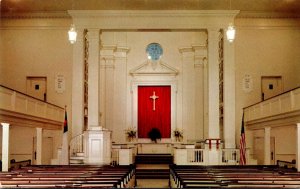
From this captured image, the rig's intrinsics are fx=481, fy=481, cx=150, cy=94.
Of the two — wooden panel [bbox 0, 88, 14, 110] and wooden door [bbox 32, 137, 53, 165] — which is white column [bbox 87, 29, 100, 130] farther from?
wooden panel [bbox 0, 88, 14, 110]

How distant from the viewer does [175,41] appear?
29.4 meters

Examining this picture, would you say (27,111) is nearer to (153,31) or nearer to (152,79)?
(153,31)

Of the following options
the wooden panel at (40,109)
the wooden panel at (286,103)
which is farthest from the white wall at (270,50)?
the wooden panel at (40,109)

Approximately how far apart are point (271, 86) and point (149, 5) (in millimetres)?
7651

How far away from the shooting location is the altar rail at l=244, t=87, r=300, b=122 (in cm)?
1691

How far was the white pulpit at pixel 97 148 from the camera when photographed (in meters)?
18.7

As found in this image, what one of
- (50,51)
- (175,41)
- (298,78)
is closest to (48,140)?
(50,51)

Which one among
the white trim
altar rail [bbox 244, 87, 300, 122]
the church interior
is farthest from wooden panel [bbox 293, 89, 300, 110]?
the white trim

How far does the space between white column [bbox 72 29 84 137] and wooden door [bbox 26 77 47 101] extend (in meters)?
2.29

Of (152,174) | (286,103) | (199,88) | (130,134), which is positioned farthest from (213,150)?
(130,134)

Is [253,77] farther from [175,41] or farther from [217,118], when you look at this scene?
[175,41]

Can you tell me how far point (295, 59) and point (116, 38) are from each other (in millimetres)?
10708

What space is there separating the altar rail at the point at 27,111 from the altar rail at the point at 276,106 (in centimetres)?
916

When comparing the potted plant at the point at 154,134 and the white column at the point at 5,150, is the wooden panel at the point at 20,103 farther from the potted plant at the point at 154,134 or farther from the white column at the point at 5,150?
the potted plant at the point at 154,134
